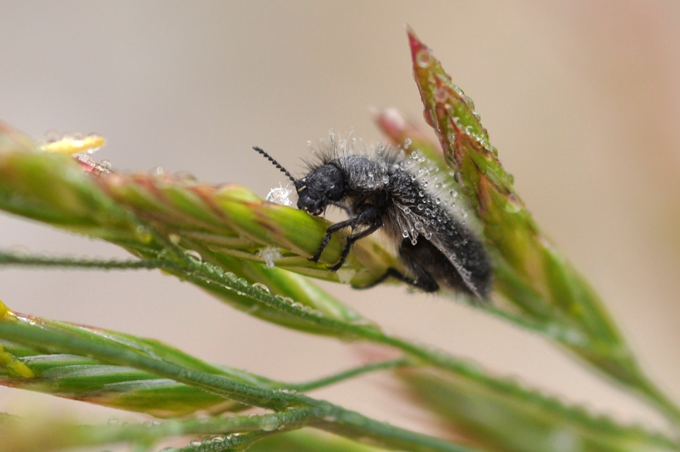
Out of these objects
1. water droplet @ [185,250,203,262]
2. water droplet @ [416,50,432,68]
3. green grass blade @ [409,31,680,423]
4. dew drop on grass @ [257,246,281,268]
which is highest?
water droplet @ [416,50,432,68]

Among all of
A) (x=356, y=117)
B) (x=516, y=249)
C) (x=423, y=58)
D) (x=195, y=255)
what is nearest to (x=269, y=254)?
(x=195, y=255)

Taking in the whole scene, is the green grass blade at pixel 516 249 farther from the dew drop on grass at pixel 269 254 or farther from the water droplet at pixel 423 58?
the dew drop on grass at pixel 269 254

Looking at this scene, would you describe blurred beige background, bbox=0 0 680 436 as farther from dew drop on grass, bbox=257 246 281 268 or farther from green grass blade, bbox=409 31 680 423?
dew drop on grass, bbox=257 246 281 268

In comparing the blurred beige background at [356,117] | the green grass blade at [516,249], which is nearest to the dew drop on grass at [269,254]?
the green grass blade at [516,249]

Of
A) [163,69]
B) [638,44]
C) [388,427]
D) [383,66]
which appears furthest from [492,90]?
[388,427]

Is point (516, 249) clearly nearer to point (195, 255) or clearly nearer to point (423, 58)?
point (423, 58)

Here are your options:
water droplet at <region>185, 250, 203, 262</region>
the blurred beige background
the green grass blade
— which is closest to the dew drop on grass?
water droplet at <region>185, 250, 203, 262</region>
